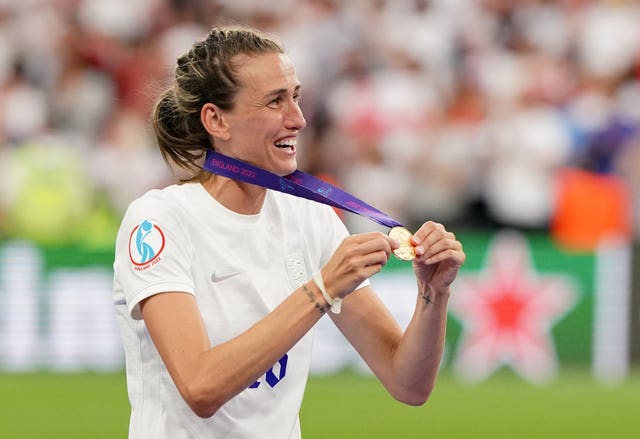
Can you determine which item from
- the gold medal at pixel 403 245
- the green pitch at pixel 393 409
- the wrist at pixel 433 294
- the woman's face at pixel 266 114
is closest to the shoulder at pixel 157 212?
the woman's face at pixel 266 114

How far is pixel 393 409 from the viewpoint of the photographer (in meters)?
10.5

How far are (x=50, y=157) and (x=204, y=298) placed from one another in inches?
350

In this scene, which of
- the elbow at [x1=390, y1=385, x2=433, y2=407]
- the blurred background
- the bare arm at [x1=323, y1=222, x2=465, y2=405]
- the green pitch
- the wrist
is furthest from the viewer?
the blurred background

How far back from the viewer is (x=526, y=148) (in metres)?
12.2

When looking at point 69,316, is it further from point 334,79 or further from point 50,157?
point 334,79

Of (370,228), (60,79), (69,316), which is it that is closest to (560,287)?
(370,228)

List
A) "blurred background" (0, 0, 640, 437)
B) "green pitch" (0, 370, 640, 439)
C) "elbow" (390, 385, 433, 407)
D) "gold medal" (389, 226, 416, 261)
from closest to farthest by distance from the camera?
1. "gold medal" (389, 226, 416, 261)
2. "elbow" (390, 385, 433, 407)
3. "green pitch" (0, 370, 640, 439)
4. "blurred background" (0, 0, 640, 437)

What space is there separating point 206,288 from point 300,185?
0.41 metres

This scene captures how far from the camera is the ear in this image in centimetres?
410

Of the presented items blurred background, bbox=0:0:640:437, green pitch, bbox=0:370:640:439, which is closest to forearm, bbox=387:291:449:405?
green pitch, bbox=0:370:640:439

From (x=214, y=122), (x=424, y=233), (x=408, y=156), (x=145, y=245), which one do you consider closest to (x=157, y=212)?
(x=145, y=245)

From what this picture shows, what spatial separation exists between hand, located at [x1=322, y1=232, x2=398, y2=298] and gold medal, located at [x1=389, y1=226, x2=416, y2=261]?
0.08 m

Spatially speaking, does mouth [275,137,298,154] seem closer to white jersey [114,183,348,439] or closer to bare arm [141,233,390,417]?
white jersey [114,183,348,439]

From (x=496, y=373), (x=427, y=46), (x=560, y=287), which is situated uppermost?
(x=427, y=46)
